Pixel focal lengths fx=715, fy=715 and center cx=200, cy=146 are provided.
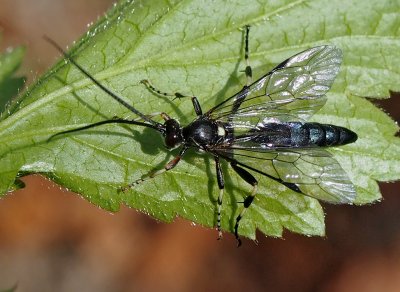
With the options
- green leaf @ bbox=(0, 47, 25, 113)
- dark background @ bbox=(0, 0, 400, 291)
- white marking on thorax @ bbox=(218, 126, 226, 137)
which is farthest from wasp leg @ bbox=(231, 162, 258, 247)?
dark background @ bbox=(0, 0, 400, 291)

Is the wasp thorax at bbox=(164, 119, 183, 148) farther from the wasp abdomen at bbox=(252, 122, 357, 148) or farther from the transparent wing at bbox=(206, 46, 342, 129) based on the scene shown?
the wasp abdomen at bbox=(252, 122, 357, 148)

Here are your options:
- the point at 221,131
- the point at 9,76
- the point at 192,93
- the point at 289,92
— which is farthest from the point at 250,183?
the point at 9,76

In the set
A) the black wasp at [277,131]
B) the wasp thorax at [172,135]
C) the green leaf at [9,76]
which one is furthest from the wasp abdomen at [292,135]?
the green leaf at [9,76]

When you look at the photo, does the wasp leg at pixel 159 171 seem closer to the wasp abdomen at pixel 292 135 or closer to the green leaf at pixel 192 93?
the green leaf at pixel 192 93

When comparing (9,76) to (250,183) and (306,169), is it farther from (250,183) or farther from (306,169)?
(306,169)

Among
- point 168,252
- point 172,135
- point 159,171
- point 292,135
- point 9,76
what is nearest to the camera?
point 159,171
